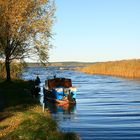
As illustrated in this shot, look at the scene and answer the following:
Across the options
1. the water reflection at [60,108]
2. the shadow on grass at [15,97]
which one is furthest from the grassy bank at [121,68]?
the water reflection at [60,108]

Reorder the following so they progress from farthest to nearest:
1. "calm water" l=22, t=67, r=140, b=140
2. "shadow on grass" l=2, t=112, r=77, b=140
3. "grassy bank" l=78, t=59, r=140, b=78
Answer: "grassy bank" l=78, t=59, r=140, b=78
"calm water" l=22, t=67, r=140, b=140
"shadow on grass" l=2, t=112, r=77, b=140

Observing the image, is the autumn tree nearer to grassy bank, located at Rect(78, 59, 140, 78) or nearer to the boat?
the boat

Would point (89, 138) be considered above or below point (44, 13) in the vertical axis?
below

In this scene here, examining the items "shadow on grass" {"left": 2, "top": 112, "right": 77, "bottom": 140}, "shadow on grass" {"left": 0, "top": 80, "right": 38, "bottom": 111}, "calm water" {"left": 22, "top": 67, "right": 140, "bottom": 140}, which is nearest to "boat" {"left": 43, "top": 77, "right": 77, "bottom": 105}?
"calm water" {"left": 22, "top": 67, "right": 140, "bottom": 140}

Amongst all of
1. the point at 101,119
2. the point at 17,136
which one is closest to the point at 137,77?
the point at 101,119

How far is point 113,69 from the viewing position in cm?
10088

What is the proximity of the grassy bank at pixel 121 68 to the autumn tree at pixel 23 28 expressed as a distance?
42178 millimetres

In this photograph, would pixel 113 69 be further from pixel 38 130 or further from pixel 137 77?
pixel 38 130

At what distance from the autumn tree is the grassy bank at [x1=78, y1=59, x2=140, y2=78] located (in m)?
42.2

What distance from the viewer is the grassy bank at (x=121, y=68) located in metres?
86.9

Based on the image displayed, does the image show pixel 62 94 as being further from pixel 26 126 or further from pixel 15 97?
pixel 26 126

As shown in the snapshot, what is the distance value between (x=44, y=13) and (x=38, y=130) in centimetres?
3019

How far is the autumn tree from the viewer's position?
44.2 meters

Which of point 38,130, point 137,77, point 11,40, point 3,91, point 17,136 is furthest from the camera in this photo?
point 137,77
